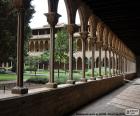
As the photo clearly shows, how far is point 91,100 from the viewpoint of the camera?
1186 cm

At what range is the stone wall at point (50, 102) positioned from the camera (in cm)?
541

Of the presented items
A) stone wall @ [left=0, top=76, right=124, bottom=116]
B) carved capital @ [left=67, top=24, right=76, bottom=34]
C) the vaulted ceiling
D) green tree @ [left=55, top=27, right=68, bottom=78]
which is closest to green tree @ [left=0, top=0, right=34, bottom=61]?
green tree @ [left=55, top=27, right=68, bottom=78]

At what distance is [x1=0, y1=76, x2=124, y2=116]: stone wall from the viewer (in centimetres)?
541

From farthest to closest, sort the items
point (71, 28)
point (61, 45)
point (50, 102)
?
point (61, 45) < point (71, 28) < point (50, 102)

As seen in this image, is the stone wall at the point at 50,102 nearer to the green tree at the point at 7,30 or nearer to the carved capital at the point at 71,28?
the carved capital at the point at 71,28

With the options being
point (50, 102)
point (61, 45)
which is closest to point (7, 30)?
point (61, 45)

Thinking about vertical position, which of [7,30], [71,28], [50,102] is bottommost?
[50,102]

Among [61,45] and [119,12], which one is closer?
[119,12]

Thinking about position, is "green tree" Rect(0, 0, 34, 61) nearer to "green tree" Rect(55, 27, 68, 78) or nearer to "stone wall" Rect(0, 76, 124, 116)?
"green tree" Rect(55, 27, 68, 78)

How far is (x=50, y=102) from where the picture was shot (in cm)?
730

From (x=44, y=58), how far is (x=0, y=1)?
58.3 ft

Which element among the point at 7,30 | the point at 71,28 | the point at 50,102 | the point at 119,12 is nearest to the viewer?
the point at 50,102

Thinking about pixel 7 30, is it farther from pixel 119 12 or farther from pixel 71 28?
pixel 71 28

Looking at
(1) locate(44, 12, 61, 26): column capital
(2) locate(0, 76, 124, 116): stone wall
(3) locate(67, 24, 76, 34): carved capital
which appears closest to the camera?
(2) locate(0, 76, 124, 116): stone wall
